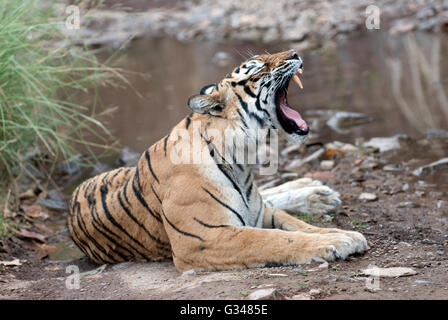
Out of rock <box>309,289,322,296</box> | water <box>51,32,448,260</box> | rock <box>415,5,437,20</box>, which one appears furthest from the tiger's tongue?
rock <box>415,5,437,20</box>

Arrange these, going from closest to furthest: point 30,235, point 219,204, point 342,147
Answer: point 219,204 → point 30,235 → point 342,147

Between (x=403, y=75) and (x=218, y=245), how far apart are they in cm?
558

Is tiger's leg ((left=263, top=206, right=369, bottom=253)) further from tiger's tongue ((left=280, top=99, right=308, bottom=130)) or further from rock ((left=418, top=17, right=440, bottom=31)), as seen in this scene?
rock ((left=418, top=17, right=440, bottom=31))

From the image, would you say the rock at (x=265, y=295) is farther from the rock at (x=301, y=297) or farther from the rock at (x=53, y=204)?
the rock at (x=53, y=204)

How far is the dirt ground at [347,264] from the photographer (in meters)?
2.77

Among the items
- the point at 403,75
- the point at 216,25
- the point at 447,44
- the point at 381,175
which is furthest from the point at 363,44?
the point at 381,175

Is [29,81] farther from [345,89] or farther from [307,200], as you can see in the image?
[345,89]

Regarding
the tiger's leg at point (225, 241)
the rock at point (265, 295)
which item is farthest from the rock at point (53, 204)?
the rock at point (265, 295)

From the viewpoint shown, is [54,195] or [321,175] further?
[54,195]

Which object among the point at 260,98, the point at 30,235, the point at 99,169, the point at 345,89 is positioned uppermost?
the point at 345,89

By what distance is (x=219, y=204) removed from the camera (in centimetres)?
Answer: 333

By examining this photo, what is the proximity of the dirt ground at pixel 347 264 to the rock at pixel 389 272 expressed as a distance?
1.3 inches

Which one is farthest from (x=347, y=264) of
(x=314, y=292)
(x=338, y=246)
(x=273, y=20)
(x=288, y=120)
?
(x=273, y=20)

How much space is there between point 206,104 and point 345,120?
3584 millimetres
